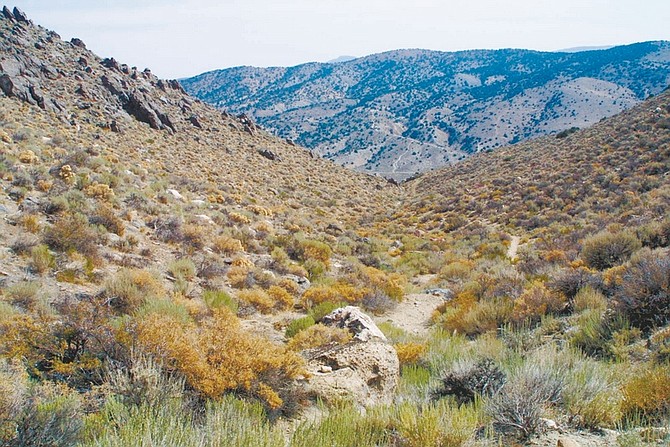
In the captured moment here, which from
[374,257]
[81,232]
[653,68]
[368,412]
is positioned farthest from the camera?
[653,68]

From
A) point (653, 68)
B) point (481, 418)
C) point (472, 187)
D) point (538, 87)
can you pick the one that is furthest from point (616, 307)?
point (653, 68)

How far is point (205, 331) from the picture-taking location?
4.71 meters

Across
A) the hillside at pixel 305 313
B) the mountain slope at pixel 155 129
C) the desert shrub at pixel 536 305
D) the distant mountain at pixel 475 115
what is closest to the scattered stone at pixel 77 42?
the mountain slope at pixel 155 129

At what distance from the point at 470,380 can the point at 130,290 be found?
18.5 feet

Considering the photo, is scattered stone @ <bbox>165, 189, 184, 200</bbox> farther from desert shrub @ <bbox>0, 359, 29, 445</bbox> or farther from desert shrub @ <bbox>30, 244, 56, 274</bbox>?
desert shrub @ <bbox>0, 359, 29, 445</bbox>

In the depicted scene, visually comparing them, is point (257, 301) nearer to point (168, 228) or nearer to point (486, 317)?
point (168, 228)

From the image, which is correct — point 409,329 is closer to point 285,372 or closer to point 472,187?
point 285,372

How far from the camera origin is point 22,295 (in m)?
5.97

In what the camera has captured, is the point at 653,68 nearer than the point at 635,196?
No

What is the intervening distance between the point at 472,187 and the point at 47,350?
3241 cm

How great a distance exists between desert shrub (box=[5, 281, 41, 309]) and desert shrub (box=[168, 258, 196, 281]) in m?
2.97

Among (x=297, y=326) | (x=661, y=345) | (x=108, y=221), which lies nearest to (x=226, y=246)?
(x=108, y=221)

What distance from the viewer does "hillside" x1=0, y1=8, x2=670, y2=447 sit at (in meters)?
3.34

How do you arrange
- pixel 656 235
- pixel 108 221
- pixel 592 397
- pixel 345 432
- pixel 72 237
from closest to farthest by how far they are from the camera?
pixel 345 432, pixel 592 397, pixel 72 237, pixel 656 235, pixel 108 221
